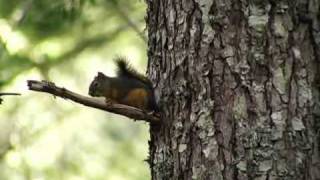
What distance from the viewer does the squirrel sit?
6.35 feet

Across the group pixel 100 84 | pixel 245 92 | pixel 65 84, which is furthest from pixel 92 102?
pixel 65 84

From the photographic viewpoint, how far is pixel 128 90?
1950 mm

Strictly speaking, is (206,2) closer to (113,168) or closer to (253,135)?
(253,135)

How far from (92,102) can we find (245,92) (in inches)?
15.9

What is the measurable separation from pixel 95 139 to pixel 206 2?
4.79 m

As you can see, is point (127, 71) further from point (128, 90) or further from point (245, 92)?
point (245, 92)

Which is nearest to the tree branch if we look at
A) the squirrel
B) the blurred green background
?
the squirrel

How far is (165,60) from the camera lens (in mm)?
1970

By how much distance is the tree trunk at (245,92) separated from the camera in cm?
181

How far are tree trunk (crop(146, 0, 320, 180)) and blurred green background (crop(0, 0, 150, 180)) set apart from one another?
0.89 metres

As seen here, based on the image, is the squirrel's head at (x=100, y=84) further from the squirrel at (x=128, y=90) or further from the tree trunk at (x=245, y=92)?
the tree trunk at (x=245, y=92)

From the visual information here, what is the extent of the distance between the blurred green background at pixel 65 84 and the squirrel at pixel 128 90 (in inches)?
31.3

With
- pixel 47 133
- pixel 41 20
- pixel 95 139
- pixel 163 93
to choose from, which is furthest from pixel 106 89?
pixel 95 139

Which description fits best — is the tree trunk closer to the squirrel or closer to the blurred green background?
the squirrel
